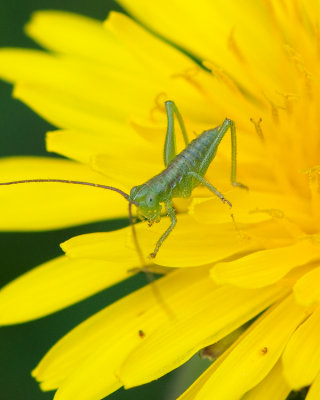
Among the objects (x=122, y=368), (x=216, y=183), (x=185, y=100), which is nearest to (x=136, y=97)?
(x=185, y=100)

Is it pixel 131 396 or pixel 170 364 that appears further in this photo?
pixel 131 396

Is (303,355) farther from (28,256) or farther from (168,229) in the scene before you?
(28,256)

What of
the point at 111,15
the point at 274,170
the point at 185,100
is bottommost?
the point at 274,170

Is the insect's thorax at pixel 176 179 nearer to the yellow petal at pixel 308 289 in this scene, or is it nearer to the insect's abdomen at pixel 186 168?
the insect's abdomen at pixel 186 168

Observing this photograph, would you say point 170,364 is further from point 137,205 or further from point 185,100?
point 185,100

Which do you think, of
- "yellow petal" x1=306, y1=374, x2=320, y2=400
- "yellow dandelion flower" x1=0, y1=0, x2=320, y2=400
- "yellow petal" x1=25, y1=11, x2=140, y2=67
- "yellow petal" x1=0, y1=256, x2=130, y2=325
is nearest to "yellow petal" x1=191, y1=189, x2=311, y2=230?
"yellow dandelion flower" x1=0, y1=0, x2=320, y2=400
